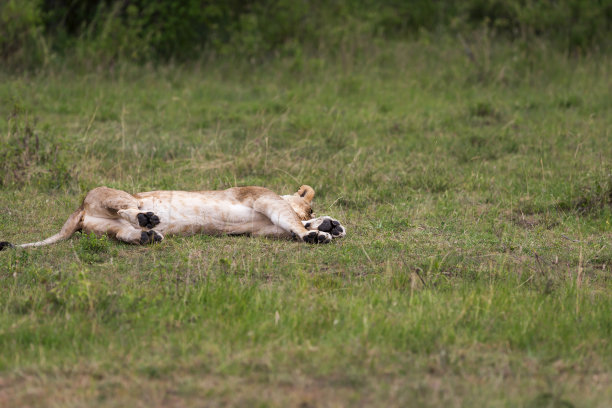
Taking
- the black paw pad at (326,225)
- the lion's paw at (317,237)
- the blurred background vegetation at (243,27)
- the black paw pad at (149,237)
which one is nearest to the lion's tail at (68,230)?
the black paw pad at (149,237)

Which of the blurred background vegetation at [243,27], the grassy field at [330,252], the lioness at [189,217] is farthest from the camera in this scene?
the blurred background vegetation at [243,27]

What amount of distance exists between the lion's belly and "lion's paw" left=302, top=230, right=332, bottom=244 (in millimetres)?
469

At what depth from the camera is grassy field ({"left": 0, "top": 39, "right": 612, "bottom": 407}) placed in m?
4.10

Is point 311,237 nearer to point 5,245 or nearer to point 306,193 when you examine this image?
point 306,193

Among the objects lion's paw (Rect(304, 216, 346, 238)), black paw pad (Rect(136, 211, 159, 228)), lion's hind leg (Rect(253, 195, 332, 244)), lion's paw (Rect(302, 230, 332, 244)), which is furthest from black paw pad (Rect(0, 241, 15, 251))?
lion's paw (Rect(304, 216, 346, 238))

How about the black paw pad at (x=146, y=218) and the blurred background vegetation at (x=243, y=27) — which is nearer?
the black paw pad at (x=146, y=218)

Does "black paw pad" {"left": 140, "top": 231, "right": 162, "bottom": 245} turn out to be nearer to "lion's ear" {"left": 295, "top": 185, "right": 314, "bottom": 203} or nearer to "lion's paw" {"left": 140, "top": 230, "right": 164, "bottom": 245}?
"lion's paw" {"left": 140, "top": 230, "right": 164, "bottom": 245}

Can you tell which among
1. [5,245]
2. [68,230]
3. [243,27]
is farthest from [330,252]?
[243,27]

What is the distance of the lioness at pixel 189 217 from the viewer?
6.57m

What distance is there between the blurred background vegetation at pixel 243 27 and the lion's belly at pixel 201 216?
25.5ft

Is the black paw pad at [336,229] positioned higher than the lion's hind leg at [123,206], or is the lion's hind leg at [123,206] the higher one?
the lion's hind leg at [123,206]

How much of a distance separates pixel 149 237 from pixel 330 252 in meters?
1.46

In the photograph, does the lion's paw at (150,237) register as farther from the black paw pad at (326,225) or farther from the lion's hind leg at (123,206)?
the black paw pad at (326,225)

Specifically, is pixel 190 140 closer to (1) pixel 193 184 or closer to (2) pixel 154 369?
(1) pixel 193 184
